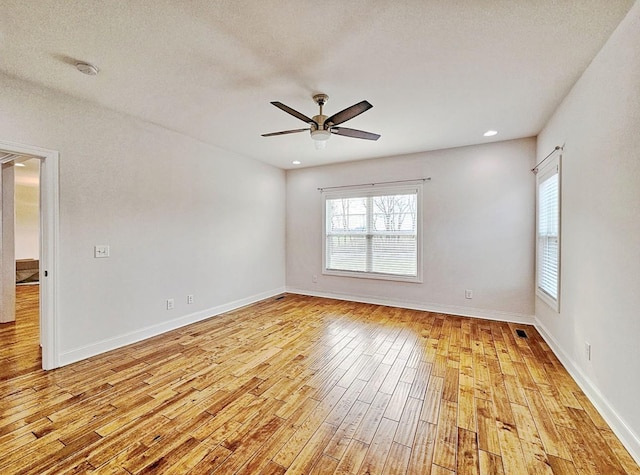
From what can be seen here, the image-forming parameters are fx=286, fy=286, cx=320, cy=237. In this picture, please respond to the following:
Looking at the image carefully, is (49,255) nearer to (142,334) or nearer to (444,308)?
(142,334)

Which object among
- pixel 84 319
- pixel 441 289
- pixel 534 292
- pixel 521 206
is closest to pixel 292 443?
pixel 84 319

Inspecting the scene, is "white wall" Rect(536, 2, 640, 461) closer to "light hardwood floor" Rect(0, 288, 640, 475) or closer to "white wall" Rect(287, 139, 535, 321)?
"light hardwood floor" Rect(0, 288, 640, 475)

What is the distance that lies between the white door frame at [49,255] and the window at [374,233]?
3.93 metres

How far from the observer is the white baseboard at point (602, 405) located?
1.65m

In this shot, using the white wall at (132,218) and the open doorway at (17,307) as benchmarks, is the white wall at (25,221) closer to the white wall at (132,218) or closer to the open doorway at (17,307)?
the open doorway at (17,307)

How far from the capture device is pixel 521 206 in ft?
13.3

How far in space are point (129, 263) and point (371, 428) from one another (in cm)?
308

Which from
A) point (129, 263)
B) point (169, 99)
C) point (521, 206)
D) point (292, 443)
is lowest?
point (292, 443)

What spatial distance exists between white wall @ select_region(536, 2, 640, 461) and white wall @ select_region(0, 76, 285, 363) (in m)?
4.30

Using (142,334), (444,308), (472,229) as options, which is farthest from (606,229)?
(142,334)

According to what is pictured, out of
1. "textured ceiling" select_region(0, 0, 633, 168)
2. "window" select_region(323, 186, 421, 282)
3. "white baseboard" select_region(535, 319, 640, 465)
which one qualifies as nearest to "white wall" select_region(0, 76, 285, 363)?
"textured ceiling" select_region(0, 0, 633, 168)

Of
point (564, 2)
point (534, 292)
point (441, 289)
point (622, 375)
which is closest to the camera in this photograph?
point (564, 2)

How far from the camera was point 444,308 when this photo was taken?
4.57 m

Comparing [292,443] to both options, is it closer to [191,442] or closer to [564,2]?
[191,442]
